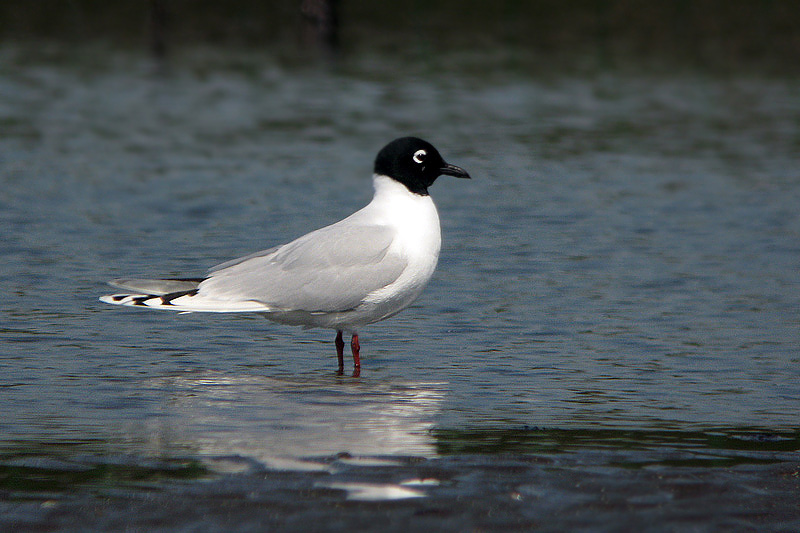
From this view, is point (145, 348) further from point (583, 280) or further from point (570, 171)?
point (570, 171)

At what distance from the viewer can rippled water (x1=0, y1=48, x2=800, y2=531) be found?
18.6 feet

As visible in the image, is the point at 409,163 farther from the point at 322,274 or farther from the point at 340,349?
the point at 340,349

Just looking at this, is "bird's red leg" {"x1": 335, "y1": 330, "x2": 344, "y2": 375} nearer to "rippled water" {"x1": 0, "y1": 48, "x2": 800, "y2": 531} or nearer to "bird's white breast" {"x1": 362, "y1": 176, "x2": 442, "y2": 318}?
"rippled water" {"x1": 0, "y1": 48, "x2": 800, "y2": 531}

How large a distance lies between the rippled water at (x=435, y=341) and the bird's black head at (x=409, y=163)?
1.15 meters

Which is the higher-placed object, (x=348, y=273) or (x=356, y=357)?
(x=348, y=273)

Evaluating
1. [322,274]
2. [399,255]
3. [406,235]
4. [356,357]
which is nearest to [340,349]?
[356,357]

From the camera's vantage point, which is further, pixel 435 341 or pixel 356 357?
pixel 435 341

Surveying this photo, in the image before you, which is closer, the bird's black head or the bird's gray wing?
the bird's gray wing

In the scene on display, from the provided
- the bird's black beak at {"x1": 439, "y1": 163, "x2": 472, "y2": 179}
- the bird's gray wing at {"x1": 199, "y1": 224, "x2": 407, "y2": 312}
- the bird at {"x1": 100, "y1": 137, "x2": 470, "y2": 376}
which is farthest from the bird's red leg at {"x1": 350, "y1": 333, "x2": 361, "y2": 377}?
the bird's black beak at {"x1": 439, "y1": 163, "x2": 472, "y2": 179}

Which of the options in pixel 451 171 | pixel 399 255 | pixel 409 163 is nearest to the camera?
pixel 399 255

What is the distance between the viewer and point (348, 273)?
8383 millimetres

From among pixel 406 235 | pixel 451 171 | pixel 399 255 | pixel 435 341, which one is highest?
pixel 451 171

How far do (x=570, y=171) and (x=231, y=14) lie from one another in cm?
2307

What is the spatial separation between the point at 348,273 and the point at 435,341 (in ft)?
3.63
